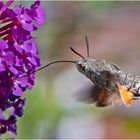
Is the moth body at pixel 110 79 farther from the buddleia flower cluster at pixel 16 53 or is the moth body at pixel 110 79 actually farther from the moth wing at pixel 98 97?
the buddleia flower cluster at pixel 16 53

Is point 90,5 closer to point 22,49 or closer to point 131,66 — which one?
point 131,66

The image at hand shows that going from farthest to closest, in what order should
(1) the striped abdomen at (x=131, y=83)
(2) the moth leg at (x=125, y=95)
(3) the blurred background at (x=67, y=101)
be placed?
(3) the blurred background at (x=67, y=101) → (1) the striped abdomen at (x=131, y=83) → (2) the moth leg at (x=125, y=95)

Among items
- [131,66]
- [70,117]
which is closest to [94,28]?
[131,66]

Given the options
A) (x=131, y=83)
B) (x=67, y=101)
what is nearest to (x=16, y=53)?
(x=131, y=83)

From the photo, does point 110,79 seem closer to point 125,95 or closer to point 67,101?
point 125,95

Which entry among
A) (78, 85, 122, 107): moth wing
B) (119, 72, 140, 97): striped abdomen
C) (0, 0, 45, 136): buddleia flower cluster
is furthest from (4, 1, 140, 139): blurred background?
(0, 0, 45, 136): buddleia flower cluster

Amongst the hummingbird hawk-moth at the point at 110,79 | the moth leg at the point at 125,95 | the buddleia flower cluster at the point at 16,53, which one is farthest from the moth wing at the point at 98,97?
the buddleia flower cluster at the point at 16,53

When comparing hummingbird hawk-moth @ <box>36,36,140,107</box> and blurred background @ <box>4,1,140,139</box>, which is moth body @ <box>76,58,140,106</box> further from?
blurred background @ <box>4,1,140,139</box>
